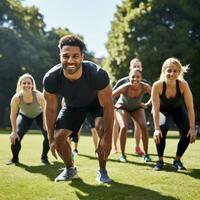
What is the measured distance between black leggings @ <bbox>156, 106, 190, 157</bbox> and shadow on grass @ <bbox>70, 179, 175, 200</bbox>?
1.94 metres

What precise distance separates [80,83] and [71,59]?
1.47ft

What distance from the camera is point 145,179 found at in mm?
6977

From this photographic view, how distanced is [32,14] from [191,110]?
155 ft

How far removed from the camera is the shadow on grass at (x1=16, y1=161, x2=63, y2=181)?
25.2 feet

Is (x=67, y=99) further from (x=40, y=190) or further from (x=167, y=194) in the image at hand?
(x=167, y=194)

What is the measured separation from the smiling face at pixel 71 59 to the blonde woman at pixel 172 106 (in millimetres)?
2331

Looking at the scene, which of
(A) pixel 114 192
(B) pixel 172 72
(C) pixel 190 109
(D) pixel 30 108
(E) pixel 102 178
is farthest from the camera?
(D) pixel 30 108

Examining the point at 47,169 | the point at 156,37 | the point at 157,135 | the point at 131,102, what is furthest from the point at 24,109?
the point at 156,37

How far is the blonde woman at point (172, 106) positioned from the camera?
7.83 metres

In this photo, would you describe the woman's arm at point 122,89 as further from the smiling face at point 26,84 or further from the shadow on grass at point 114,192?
the shadow on grass at point 114,192

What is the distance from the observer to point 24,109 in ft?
31.5

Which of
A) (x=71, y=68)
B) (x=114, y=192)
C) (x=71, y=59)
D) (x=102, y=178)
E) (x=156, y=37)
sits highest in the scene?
(x=156, y=37)

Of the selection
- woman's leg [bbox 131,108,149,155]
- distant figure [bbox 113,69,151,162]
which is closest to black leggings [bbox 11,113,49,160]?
distant figure [bbox 113,69,151,162]

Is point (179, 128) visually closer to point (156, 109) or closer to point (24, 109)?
point (156, 109)
